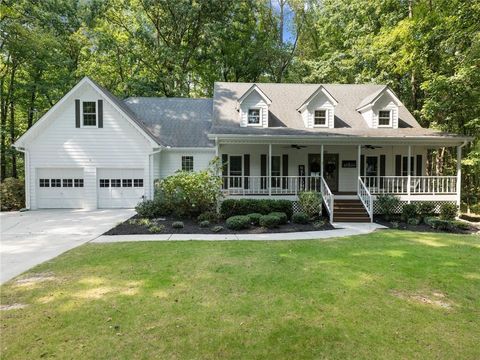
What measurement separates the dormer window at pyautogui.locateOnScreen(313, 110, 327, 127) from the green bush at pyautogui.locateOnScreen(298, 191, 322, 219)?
195 inches

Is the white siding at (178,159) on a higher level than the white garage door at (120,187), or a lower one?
higher

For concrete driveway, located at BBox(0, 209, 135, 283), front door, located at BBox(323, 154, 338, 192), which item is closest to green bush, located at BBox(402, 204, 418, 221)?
front door, located at BBox(323, 154, 338, 192)

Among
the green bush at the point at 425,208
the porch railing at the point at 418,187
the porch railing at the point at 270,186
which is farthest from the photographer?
the porch railing at the point at 418,187

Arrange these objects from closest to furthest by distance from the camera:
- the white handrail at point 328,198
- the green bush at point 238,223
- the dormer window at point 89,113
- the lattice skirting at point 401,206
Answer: the green bush at point 238,223 < the white handrail at point 328,198 < the lattice skirting at point 401,206 < the dormer window at point 89,113

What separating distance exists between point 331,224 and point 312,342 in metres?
9.03

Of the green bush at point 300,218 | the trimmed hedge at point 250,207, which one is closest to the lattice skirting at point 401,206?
the green bush at point 300,218

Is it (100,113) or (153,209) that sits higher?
(100,113)

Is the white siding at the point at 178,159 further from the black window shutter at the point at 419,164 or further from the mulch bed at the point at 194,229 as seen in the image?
the black window shutter at the point at 419,164

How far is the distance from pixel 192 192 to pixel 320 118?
28.4ft

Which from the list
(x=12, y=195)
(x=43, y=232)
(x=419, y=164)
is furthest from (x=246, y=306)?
(x=12, y=195)

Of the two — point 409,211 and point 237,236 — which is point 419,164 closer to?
point 409,211

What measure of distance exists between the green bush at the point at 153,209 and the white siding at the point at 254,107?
620 centimetres

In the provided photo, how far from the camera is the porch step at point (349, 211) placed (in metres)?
12.8

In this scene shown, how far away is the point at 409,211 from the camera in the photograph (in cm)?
A: 1341
